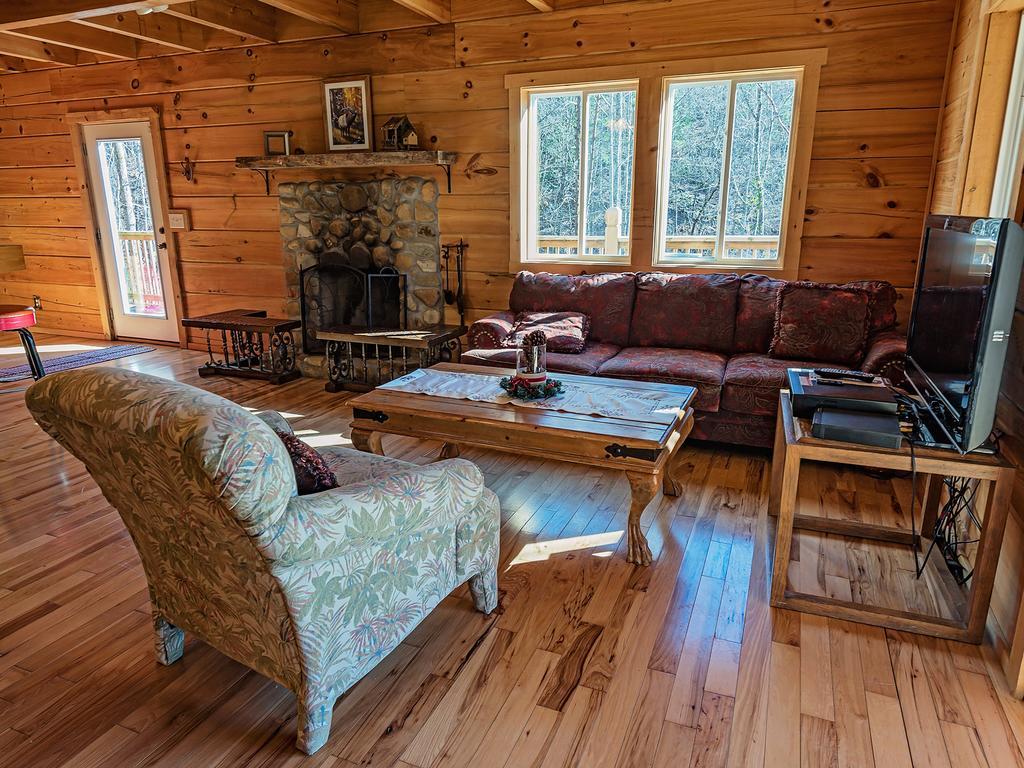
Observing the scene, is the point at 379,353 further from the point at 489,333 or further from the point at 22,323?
the point at 22,323

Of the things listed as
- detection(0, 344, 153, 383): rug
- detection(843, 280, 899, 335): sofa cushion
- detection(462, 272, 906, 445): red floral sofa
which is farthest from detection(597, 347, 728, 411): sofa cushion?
detection(0, 344, 153, 383): rug

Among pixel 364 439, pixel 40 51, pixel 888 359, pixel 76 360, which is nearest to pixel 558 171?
pixel 888 359

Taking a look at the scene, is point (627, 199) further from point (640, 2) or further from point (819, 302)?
point (819, 302)

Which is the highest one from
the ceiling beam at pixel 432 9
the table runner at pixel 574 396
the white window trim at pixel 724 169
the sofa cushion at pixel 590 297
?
the ceiling beam at pixel 432 9

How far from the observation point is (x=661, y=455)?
2.42 meters

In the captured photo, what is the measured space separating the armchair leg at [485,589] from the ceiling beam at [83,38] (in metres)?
4.89

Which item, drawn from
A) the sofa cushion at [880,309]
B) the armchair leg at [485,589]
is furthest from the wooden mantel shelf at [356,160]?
the armchair leg at [485,589]

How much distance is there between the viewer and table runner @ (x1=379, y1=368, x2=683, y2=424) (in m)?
2.67

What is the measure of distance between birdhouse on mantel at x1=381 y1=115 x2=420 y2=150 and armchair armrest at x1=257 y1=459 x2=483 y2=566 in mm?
3496

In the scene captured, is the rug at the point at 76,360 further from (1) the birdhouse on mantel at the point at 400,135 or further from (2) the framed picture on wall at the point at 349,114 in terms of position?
(1) the birdhouse on mantel at the point at 400,135

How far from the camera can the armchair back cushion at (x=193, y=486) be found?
1223 mm

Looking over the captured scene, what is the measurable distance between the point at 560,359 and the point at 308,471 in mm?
2333

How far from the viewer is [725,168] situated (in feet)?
13.5

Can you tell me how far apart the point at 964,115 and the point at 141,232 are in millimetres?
6265
